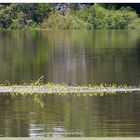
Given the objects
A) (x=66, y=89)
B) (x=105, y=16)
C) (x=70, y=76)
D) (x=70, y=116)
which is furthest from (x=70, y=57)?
(x=70, y=116)

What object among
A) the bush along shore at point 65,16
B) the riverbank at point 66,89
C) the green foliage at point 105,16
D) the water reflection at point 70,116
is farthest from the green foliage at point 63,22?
the water reflection at point 70,116

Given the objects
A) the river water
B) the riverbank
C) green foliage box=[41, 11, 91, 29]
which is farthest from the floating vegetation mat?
green foliage box=[41, 11, 91, 29]

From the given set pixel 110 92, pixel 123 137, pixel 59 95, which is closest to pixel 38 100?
pixel 59 95

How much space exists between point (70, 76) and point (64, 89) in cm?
115

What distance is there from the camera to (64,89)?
11.2 metres

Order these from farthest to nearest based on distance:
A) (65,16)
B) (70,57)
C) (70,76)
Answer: (70,57), (70,76), (65,16)

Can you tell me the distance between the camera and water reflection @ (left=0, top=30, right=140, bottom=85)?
12.4m

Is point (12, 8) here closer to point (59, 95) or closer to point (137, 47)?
point (59, 95)

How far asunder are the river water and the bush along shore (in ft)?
0.80

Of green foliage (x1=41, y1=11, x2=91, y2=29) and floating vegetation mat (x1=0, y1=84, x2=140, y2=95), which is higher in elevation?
green foliage (x1=41, y1=11, x2=91, y2=29)

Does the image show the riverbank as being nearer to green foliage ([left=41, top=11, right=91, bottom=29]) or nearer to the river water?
the river water


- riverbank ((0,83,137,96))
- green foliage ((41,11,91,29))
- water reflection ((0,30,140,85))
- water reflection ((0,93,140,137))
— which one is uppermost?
green foliage ((41,11,91,29))

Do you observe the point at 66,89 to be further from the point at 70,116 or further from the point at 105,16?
the point at 70,116

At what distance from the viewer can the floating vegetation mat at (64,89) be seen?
1098 centimetres
